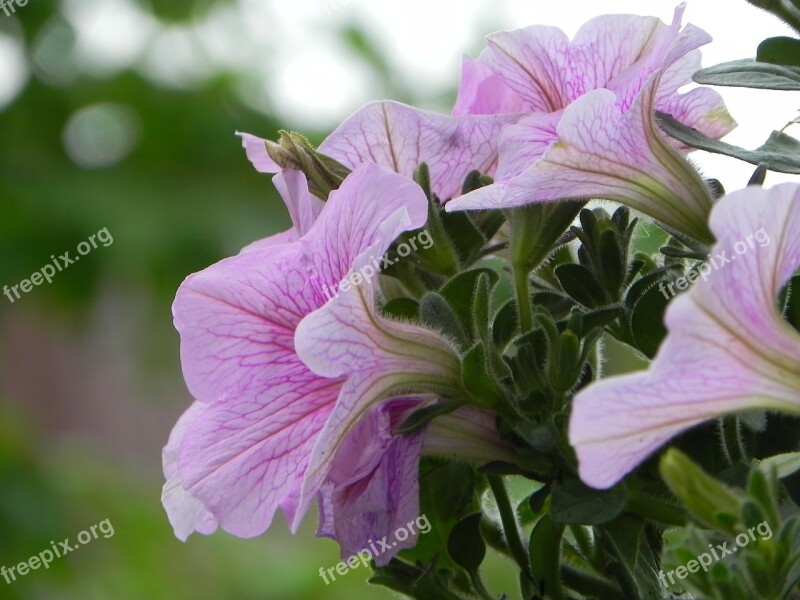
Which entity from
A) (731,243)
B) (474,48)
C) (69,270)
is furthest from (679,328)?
(474,48)

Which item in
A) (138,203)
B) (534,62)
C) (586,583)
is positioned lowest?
(586,583)

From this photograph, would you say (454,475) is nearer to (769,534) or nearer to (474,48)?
(769,534)

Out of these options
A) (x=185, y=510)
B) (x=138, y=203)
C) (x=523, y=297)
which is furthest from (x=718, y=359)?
(x=138, y=203)

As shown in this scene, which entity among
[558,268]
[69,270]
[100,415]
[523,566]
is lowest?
[523,566]

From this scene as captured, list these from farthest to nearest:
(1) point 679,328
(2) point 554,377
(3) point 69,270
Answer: (3) point 69,270 < (2) point 554,377 < (1) point 679,328

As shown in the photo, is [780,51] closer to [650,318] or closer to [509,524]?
[650,318]

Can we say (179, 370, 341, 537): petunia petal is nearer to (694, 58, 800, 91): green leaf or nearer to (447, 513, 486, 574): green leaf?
(447, 513, 486, 574): green leaf

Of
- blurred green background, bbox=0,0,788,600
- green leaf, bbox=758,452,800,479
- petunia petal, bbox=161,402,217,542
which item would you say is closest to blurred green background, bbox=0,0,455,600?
blurred green background, bbox=0,0,788,600
